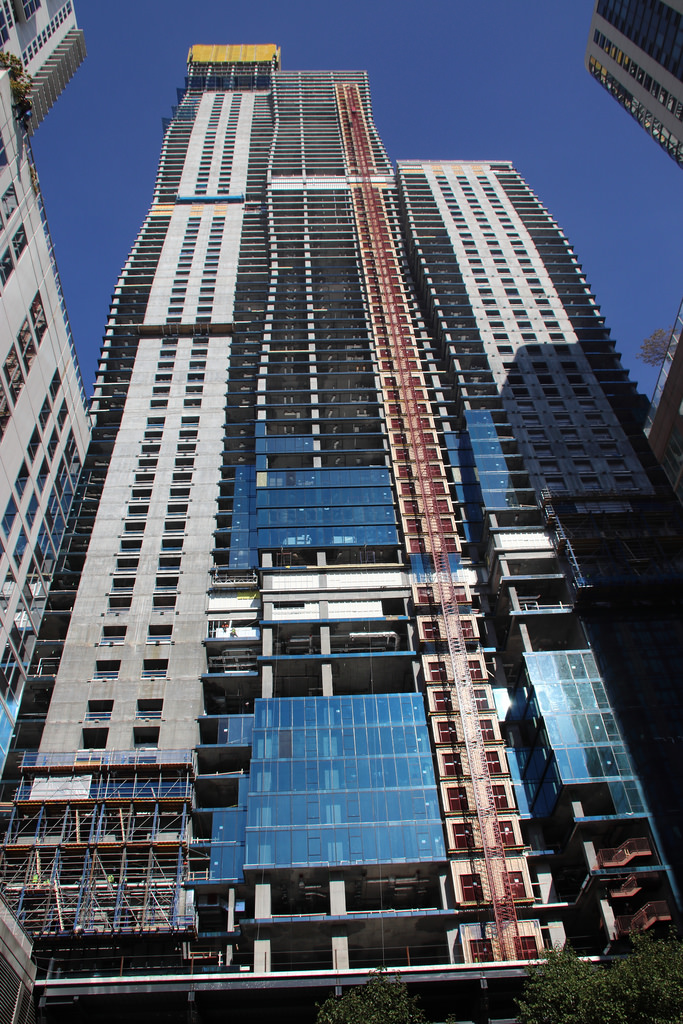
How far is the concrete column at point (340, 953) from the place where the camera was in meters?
46.7

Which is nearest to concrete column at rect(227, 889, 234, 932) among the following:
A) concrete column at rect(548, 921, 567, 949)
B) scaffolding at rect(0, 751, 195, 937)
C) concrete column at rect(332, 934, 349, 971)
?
scaffolding at rect(0, 751, 195, 937)

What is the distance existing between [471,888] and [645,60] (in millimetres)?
75767

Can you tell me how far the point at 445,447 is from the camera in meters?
87.0

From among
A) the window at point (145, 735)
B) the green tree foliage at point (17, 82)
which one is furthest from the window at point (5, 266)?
the window at point (145, 735)

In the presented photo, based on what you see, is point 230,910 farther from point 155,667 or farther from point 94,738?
point 155,667

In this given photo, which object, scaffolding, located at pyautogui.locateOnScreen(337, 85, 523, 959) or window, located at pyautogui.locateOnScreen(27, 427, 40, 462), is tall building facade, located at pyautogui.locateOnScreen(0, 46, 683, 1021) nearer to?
scaffolding, located at pyautogui.locateOnScreen(337, 85, 523, 959)

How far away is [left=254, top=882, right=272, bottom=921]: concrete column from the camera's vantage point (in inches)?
1898

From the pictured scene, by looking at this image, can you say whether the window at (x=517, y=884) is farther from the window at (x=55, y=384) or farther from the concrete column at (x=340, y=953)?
the window at (x=55, y=384)

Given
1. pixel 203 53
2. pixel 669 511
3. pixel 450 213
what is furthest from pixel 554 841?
pixel 203 53

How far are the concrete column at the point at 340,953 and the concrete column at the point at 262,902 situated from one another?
410 centimetres

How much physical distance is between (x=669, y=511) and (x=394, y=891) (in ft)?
135

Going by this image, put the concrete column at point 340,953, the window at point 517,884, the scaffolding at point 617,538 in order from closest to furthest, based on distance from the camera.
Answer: the concrete column at point 340,953
the window at point 517,884
the scaffolding at point 617,538

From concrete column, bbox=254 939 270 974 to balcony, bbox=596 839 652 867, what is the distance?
20.6 m

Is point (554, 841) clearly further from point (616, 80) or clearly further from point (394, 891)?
point (616, 80)
